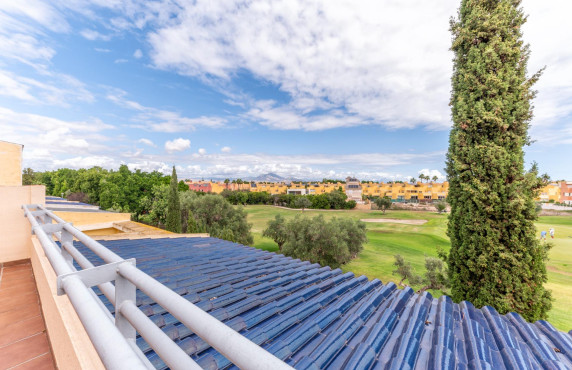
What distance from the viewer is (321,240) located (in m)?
20.2

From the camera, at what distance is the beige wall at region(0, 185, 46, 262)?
3631mm

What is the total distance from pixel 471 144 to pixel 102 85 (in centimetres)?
2742

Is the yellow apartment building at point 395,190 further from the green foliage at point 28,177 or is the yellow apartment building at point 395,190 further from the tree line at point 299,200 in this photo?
the green foliage at point 28,177

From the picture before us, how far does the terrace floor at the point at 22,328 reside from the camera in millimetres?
1636

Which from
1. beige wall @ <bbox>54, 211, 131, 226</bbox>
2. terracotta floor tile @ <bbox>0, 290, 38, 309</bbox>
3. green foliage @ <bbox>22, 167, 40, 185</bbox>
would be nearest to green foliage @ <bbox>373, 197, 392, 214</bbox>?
beige wall @ <bbox>54, 211, 131, 226</bbox>

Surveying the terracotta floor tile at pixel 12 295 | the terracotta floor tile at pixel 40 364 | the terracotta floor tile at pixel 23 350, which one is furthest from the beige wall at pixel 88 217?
the terracotta floor tile at pixel 40 364

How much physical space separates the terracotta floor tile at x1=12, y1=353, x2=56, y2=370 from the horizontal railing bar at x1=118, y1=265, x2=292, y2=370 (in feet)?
5.53

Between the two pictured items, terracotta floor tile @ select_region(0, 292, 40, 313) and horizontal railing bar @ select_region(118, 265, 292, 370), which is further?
terracotta floor tile @ select_region(0, 292, 40, 313)

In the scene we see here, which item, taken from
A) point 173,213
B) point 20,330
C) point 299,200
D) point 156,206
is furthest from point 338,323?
point 299,200

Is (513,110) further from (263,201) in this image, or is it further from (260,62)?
(263,201)

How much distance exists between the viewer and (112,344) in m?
0.59

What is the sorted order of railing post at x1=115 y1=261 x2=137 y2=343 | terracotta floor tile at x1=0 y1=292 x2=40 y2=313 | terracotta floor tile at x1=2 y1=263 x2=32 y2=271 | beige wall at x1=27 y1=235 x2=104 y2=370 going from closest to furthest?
railing post at x1=115 y1=261 x2=137 y2=343 → beige wall at x1=27 y1=235 x2=104 y2=370 → terracotta floor tile at x1=0 y1=292 x2=40 y2=313 → terracotta floor tile at x1=2 y1=263 x2=32 y2=271

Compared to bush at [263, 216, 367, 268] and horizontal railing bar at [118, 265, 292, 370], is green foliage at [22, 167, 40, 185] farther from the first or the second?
horizontal railing bar at [118, 265, 292, 370]

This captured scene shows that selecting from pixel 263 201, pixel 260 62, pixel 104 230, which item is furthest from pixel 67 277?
pixel 263 201
